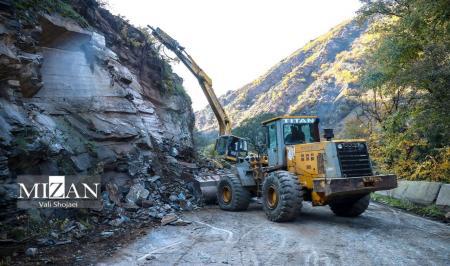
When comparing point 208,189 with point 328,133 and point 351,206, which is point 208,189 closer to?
point 351,206

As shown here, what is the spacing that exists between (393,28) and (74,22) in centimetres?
1214

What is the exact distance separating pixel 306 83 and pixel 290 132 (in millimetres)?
71552

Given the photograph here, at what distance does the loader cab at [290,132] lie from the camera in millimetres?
10250

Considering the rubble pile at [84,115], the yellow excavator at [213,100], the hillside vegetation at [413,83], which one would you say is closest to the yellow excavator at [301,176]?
the rubble pile at [84,115]

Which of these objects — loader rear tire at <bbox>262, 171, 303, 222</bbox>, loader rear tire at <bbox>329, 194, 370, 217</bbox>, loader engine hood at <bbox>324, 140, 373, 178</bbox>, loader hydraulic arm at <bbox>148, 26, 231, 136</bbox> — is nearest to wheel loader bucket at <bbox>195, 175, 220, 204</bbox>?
loader rear tire at <bbox>262, 171, 303, 222</bbox>

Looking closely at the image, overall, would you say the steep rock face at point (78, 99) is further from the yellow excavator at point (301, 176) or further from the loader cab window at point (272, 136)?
the loader cab window at point (272, 136)

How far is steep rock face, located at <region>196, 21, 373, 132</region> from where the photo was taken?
62.6 meters

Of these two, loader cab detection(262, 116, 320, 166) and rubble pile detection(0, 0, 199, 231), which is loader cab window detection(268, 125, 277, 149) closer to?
loader cab detection(262, 116, 320, 166)

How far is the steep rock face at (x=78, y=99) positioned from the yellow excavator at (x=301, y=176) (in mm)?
3146

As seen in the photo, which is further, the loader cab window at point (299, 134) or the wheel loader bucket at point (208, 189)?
the wheel loader bucket at point (208, 189)

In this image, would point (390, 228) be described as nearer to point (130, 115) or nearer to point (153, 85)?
point (130, 115)

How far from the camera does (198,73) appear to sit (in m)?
21.0

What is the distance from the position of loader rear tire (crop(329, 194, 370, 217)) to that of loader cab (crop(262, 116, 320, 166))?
5.91ft

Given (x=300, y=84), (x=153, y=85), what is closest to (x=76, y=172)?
(x=153, y=85)
